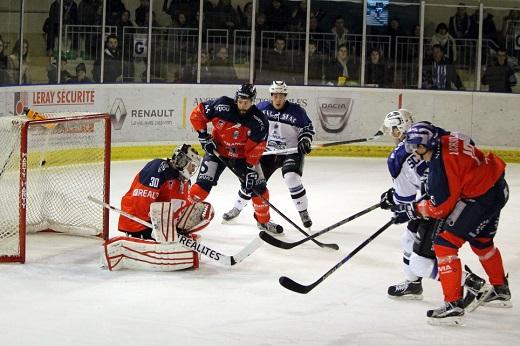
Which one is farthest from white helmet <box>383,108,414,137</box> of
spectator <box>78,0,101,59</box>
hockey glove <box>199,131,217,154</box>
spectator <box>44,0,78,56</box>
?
spectator <box>78,0,101,59</box>

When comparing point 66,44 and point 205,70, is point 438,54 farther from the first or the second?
point 66,44

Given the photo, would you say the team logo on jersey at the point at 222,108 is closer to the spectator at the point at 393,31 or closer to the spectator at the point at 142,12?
the spectator at the point at 142,12

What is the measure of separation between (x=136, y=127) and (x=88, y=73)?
26.7 inches

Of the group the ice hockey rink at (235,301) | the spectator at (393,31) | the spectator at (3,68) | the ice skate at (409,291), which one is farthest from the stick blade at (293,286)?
the spectator at (393,31)

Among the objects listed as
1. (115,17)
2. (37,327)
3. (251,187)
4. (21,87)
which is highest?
(115,17)

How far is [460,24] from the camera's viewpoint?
11.8 meters

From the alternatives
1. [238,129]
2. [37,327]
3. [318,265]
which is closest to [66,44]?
[238,129]

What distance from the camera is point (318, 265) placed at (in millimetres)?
6715

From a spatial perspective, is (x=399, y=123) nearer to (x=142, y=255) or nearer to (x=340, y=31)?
(x=142, y=255)

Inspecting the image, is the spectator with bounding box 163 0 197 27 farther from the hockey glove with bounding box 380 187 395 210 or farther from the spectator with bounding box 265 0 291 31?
the hockey glove with bounding box 380 187 395 210

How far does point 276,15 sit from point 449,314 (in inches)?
267

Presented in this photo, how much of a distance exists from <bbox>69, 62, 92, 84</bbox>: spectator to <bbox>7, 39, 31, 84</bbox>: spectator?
1.66 feet

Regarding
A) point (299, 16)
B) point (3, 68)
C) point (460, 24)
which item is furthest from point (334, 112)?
point (3, 68)

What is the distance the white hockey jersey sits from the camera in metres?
7.84
